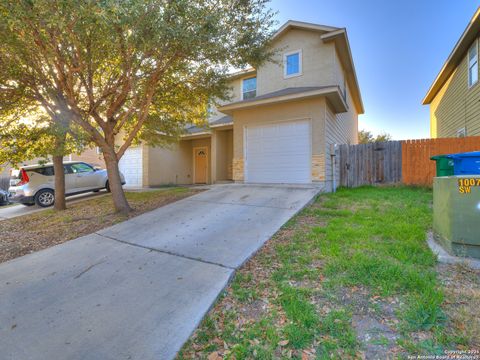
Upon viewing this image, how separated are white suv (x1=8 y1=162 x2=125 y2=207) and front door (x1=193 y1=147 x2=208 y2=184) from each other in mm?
5978

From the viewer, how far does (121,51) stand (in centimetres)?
486

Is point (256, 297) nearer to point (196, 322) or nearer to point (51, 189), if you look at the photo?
point (196, 322)

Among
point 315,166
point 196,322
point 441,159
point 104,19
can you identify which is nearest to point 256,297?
point 196,322

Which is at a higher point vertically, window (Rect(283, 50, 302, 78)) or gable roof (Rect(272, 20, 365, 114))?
gable roof (Rect(272, 20, 365, 114))

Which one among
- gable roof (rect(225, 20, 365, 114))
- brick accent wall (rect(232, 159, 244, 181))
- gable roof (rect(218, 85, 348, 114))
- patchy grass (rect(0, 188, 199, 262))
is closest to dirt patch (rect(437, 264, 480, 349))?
patchy grass (rect(0, 188, 199, 262))

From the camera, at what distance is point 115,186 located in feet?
20.8

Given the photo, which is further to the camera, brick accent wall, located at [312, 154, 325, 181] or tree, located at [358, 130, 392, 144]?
tree, located at [358, 130, 392, 144]

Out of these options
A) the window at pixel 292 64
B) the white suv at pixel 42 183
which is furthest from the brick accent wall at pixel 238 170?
the white suv at pixel 42 183

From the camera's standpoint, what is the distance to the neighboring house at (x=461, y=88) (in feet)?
27.8

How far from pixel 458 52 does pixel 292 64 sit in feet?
21.7

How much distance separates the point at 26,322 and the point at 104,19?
398 centimetres

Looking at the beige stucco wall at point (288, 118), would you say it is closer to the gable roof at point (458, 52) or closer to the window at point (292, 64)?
the window at point (292, 64)

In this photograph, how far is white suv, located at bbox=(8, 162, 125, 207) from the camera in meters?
8.79

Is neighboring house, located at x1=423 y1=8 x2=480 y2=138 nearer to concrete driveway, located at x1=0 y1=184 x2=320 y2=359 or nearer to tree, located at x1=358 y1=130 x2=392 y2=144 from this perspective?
concrete driveway, located at x1=0 y1=184 x2=320 y2=359
